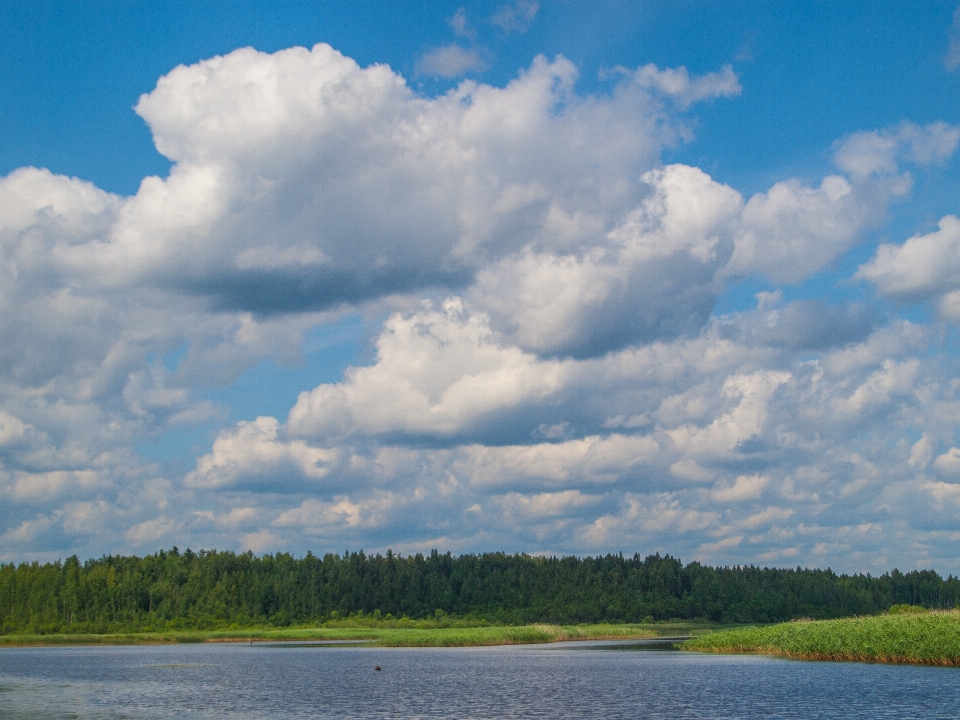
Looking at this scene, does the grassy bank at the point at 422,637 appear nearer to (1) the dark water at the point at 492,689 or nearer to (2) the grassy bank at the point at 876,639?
(1) the dark water at the point at 492,689

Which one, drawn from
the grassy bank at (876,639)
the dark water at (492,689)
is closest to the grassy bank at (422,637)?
the dark water at (492,689)

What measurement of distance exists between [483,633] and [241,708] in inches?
4255

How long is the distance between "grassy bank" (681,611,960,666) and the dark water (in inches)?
74.7

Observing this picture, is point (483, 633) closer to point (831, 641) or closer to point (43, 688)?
point (831, 641)

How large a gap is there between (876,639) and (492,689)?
3677 centimetres

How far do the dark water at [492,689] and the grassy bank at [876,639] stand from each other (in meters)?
1.90

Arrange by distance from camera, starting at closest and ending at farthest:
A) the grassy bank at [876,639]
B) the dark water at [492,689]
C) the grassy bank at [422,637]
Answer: the dark water at [492,689] → the grassy bank at [876,639] → the grassy bank at [422,637]

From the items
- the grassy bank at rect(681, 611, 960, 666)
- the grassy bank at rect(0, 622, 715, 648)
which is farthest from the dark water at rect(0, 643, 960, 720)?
the grassy bank at rect(0, 622, 715, 648)

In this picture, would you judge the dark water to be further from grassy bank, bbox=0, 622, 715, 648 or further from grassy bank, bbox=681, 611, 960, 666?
grassy bank, bbox=0, 622, 715, 648

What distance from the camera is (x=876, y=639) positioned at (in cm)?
8362

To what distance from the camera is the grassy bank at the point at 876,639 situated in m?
77.3

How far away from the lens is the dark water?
56.1m

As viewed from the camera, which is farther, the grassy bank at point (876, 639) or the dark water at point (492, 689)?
the grassy bank at point (876, 639)

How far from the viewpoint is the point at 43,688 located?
73.9 meters
